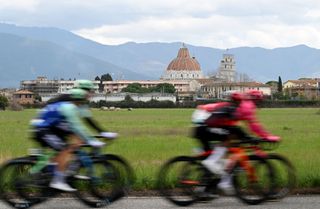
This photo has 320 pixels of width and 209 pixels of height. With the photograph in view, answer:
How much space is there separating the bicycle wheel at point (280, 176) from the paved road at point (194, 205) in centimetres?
14

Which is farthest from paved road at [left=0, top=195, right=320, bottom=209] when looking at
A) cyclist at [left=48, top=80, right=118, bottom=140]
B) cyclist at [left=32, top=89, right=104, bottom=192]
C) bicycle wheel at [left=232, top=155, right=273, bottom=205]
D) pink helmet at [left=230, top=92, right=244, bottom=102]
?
pink helmet at [left=230, top=92, right=244, bottom=102]

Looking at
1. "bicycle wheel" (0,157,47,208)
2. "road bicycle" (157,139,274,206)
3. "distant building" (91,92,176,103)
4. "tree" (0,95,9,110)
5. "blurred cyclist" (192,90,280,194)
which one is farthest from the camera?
"distant building" (91,92,176,103)

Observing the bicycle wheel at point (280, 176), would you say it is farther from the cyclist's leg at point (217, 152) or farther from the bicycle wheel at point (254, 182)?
the cyclist's leg at point (217, 152)

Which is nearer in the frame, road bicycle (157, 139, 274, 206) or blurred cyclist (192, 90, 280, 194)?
blurred cyclist (192, 90, 280, 194)

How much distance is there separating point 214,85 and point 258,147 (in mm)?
178904

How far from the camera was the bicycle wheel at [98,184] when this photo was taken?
9.11m

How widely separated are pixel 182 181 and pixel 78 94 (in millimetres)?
2051

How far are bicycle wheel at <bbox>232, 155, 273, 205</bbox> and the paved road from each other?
0.46 ft

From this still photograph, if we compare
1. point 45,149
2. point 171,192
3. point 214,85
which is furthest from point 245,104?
point 214,85

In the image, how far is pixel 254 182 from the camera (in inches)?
369

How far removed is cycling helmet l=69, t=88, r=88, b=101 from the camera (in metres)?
8.99

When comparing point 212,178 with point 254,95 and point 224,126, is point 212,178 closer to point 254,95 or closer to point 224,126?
point 224,126

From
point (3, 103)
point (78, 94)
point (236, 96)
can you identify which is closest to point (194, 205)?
point (236, 96)

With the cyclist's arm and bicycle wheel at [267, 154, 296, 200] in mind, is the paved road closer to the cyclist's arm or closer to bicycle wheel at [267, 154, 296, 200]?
bicycle wheel at [267, 154, 296, 200]
